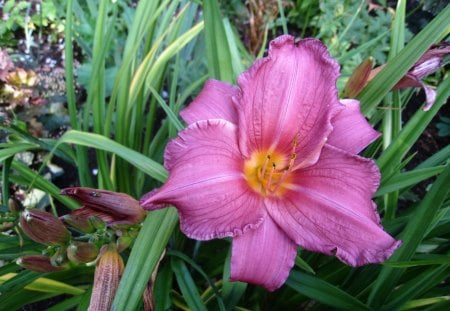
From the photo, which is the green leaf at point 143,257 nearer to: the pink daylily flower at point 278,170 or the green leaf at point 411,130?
the pink daylily flower at point 278,170

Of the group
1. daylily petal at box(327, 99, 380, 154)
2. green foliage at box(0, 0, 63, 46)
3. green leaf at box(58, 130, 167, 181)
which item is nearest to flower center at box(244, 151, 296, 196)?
daylily petal at box(327, 99, 380, 154)

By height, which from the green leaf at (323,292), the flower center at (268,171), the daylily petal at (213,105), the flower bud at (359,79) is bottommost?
the green leaf at (323,292)

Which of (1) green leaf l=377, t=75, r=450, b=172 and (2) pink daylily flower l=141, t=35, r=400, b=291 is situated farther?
(1) green leaf l=377, t=75, r=450, b=172

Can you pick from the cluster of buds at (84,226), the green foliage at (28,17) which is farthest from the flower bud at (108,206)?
the green foliage at (28,17)

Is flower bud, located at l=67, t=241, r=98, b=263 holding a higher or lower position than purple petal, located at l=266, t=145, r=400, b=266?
lower

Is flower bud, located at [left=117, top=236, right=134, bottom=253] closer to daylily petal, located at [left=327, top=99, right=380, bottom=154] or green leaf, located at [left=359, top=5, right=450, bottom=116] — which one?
daylily petal, located at [left=327, top=99, right=380, bottom=154]

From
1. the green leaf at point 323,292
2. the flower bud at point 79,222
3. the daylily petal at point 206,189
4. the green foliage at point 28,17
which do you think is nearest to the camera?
the daylily petal at point 206,189

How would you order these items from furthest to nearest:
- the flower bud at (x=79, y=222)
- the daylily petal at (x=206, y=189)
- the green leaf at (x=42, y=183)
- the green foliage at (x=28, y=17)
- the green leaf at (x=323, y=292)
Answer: the green foliage at (x=28, y=17), the green leaf at (x=42, y=183), the green leaf at (x=323, y=292), the flower bud at (x=79, y=222), the daylily petal at (x=206, y=189)

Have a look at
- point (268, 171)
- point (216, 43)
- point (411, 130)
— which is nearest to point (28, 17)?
point (216, 43)
